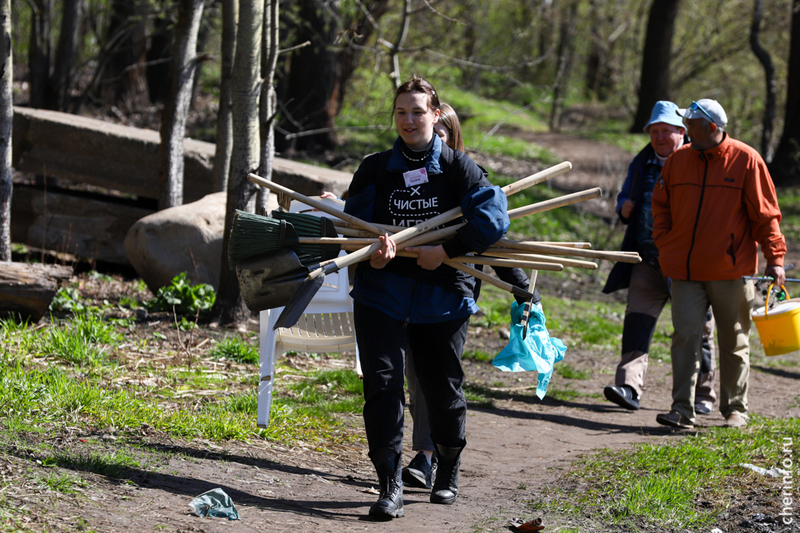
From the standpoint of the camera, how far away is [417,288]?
3.52 metres

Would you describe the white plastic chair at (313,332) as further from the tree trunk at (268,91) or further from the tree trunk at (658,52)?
the tree trunk at (658,52)

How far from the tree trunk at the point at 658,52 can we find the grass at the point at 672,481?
16.8 meters

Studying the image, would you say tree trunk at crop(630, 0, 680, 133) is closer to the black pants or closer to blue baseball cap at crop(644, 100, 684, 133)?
Result: blue baseball cap at crop(644, 100, 684, 133)

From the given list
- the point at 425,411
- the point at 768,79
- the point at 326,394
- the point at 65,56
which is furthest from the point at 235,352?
the point at 768,79

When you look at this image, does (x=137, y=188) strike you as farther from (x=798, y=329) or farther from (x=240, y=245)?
(x=798, y=329)

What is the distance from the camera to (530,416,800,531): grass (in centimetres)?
349

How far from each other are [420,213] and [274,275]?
0.71 m

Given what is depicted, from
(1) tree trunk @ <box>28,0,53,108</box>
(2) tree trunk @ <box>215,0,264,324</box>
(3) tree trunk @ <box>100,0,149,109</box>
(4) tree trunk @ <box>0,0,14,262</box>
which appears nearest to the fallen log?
A: (4) tree trunk @ <box>0,0,14,262</box>

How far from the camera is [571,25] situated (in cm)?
2353

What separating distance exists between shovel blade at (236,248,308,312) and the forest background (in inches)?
110

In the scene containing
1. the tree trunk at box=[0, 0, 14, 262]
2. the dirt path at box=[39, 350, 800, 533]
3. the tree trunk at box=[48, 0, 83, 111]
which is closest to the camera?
the dirt path at box=[39, 350, 800, 533]

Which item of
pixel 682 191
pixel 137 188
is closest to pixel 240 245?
pixel 682 191

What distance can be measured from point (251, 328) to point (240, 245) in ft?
10.6

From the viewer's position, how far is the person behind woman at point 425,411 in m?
3.94
